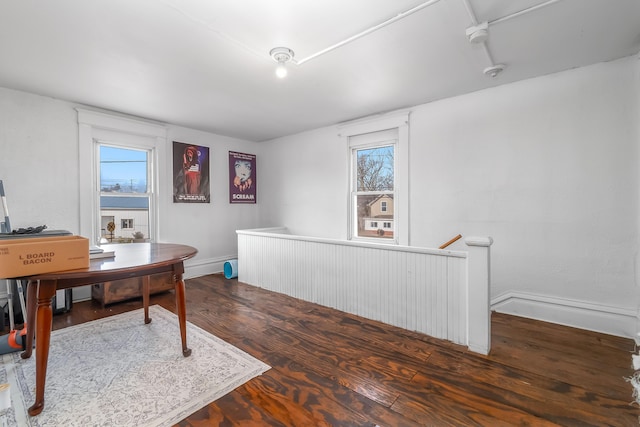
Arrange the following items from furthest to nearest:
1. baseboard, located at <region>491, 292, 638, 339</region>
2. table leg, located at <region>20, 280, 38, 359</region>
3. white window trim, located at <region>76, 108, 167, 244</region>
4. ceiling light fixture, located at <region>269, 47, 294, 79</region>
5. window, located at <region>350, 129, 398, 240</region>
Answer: window, located at <region>350, 129, 398, 240</region>
white window trim, located at <region>76, 108, 167, 244</region>
baseboard, located at <region>491, 292, 638, 339</region>
ceiling light fixture, located at <region>269, 47, 294, 79</region>
table leg, located at <region>20, 280, 38, 359</region>

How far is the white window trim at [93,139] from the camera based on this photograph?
132 inches

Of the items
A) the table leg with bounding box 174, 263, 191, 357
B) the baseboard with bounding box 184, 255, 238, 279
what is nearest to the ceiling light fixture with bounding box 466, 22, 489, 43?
the table leg with bounding box 174, 263, 191, 357

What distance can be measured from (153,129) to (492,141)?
171 inches

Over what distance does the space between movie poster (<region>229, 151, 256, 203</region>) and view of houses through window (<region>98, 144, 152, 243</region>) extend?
1.29 m

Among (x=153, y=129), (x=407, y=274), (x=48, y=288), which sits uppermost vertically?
(x=153, y=129)

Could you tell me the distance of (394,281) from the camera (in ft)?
8.64

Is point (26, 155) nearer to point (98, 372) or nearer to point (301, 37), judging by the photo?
point (98, 372)

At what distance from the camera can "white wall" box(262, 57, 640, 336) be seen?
2.40 meters

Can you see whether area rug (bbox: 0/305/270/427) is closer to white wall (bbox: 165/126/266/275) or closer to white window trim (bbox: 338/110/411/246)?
white wall (bbox: 165/126/266/275)

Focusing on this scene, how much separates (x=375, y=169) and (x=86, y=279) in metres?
3.36

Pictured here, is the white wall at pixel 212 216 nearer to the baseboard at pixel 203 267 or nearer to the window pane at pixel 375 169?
the baseboard at pixel 203 267

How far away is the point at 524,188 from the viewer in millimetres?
2803

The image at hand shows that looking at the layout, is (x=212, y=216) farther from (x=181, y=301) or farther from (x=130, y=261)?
(x=130, y=261)

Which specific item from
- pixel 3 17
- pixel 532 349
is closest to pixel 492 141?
pixel 532 349
